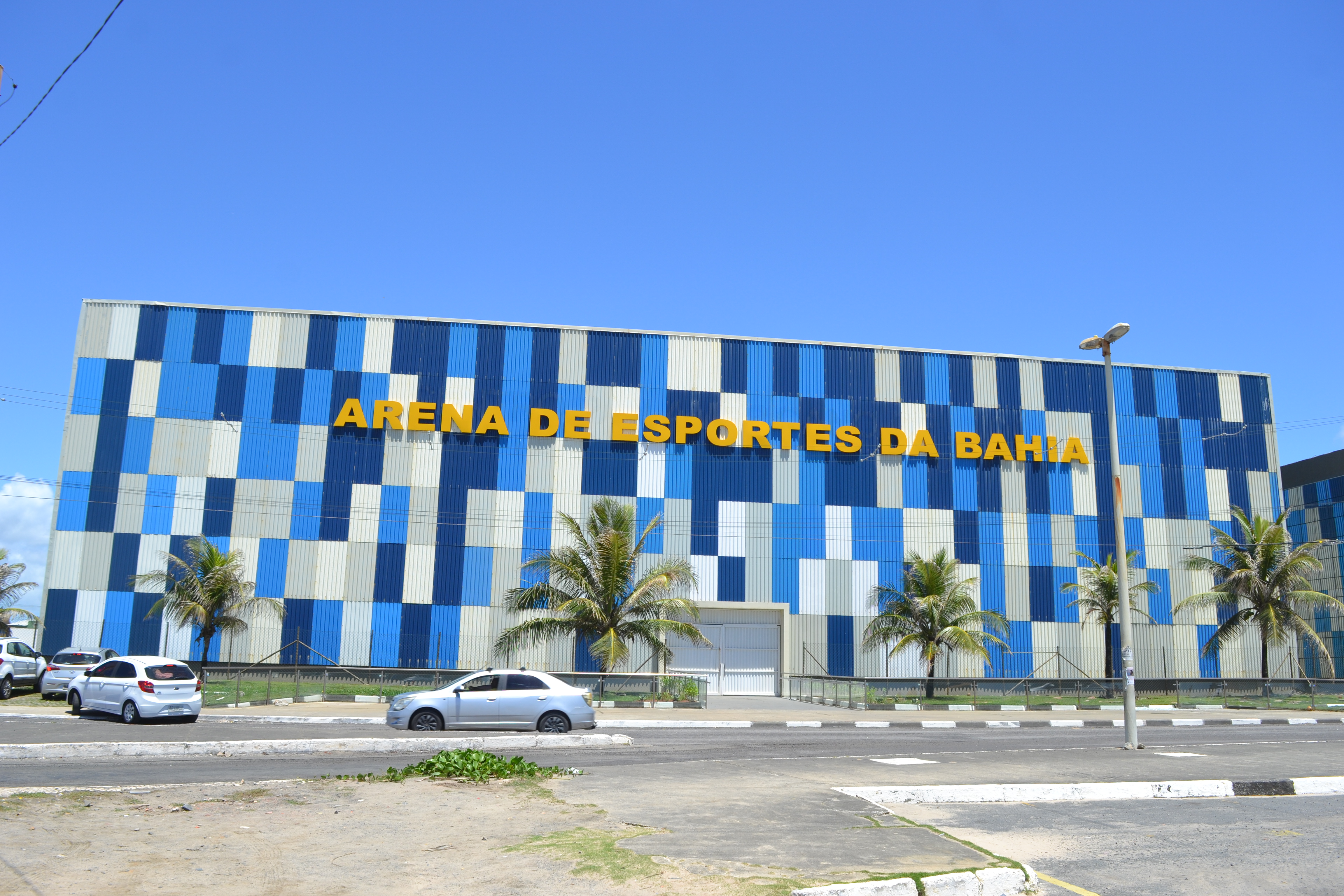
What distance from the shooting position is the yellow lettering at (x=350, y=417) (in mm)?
42656

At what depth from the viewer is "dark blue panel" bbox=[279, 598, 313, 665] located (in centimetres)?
4034

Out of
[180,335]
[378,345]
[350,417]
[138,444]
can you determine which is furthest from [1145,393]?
[138,444]

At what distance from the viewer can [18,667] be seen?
99.6ft

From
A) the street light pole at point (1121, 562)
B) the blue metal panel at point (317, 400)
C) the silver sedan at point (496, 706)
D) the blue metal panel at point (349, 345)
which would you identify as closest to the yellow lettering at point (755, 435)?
the blue metal panel at point (349, 345)

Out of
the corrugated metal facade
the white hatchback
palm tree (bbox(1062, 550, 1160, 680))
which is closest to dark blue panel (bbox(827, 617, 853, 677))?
the corrugated metal facade

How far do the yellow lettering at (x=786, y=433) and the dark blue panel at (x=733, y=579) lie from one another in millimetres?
5325

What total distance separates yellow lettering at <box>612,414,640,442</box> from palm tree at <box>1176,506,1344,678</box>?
2434 centimetres

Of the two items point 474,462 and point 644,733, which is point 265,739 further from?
point 474,462

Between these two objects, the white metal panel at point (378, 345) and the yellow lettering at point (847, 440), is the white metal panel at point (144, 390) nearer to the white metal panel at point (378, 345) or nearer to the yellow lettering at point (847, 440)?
the white metal panel at point (378, 345)

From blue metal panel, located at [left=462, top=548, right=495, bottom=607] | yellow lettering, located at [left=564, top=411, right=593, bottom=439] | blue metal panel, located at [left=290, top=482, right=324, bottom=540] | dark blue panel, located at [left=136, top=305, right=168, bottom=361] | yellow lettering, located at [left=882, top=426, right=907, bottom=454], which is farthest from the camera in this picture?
yellow lettering, located at [left=882, top=426, right=907, bottom=454]

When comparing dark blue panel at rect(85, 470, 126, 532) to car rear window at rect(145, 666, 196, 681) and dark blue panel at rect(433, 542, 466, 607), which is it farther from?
car rear window at rect(145, 666, 196, 681)

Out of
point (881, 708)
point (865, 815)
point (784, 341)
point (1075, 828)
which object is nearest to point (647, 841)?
point (865, 815)

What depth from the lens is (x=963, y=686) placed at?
38.5m

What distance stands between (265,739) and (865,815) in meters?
12.1
